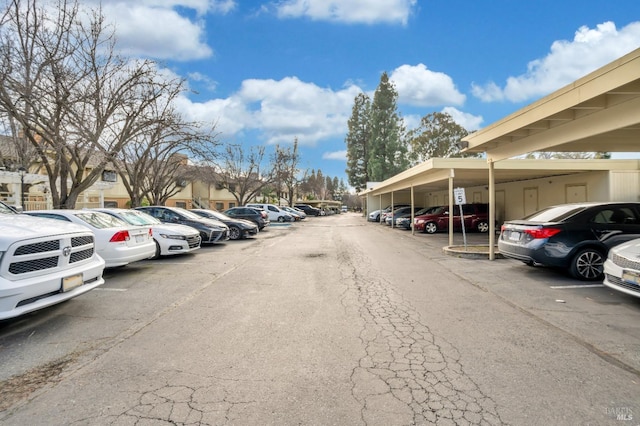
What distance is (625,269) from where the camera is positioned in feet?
17.8

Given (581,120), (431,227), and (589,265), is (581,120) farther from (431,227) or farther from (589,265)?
(431,227)

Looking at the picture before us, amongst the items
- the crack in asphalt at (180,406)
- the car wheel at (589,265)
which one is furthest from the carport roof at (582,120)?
the crack in asphalt at (180,406)

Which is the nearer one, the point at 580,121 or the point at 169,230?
the point at 580,121

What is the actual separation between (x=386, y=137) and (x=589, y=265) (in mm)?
45060

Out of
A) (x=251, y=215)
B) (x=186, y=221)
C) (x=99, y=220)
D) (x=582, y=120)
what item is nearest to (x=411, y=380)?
(x=582, y=120)

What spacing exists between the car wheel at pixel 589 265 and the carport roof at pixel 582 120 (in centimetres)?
229

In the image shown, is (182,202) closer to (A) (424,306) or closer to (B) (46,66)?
(B) (46,66)

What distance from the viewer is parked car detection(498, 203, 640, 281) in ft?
24.4

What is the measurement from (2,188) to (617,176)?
3019cm

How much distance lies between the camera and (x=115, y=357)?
3.86 metres

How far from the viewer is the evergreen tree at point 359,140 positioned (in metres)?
55.5

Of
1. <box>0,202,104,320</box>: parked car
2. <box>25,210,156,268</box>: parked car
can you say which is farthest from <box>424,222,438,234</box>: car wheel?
<box>0,202,104,320</box>: parked car

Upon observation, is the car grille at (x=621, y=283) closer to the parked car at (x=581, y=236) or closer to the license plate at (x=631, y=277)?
the license plate at (x=631, y=277)

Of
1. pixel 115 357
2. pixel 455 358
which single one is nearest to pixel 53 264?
pixel 115 357
